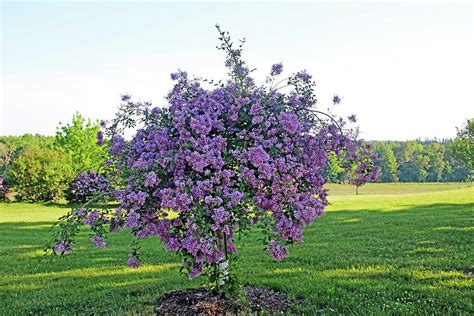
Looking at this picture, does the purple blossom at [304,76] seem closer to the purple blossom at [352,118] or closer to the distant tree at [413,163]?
the purple blossom at [352,118]

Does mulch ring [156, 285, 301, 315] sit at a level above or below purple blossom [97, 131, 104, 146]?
below

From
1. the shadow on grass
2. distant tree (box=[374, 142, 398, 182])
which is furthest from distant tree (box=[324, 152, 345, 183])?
distant tree (box=[374, 142, 398, 182])

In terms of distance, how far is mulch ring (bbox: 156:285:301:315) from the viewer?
5456 millimetres

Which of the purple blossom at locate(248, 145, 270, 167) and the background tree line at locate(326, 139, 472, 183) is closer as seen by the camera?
the purple blossom at locate(248, 145, 270, 167)

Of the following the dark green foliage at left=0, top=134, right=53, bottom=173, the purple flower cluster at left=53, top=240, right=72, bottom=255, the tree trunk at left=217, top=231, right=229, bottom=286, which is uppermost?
the dark green foliage at left=0, top=134, right=53, bottom=173

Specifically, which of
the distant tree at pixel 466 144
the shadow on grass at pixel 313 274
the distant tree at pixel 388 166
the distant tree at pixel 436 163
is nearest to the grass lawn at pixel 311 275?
the shadow on grass at pixel 313 274

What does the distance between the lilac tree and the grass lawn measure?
1117mm

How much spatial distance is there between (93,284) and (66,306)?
1294 millimetres

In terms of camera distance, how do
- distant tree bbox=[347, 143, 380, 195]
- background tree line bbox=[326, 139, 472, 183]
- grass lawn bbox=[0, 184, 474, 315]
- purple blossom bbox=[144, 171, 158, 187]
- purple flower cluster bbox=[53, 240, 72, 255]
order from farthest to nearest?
background tree line bbox=[326, 139, 472, 183] → grass lawn bbox=[0, 184, 474, 315] → distant tree bbox=[347, 143, 380, 195] → purple flower cluster bbox=[53, 240, 72, 255] → purple blossom bbox=[144, 171, 158, 187]

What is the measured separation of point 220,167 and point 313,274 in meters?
4.04

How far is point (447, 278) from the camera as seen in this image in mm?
7270

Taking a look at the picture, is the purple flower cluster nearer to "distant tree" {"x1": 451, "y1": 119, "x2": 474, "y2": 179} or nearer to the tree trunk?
the tree trunk

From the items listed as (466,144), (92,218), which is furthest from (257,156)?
(466,144)

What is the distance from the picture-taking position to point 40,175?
34438mm
